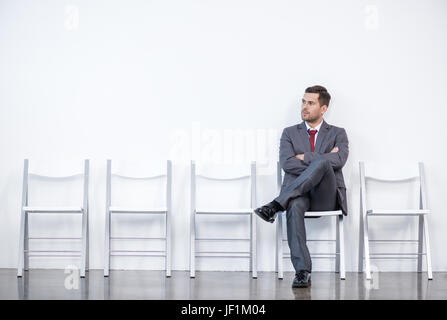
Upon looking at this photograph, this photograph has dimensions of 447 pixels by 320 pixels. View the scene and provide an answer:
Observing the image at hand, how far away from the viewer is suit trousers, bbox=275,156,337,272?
4051mm

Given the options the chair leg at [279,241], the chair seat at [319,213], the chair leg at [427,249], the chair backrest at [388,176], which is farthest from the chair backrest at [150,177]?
the chair leg at [427,249]

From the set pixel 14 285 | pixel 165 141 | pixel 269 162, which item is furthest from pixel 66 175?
pixel 269 162

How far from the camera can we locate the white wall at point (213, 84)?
505 centimetres

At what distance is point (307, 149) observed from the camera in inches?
187

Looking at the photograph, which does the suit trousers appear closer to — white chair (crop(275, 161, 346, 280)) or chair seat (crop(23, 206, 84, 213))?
white chair (crop(275, 161, 346, 280))

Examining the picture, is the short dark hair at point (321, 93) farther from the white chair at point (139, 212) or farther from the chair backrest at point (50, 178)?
the chair backrest at point (50, 178)

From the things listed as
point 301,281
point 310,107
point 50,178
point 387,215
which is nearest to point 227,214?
point 310,107

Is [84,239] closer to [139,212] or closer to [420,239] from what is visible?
[139,212]

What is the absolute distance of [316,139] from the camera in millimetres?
4785

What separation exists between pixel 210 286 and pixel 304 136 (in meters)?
1.42

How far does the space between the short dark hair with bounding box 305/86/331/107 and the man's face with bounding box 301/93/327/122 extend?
0.08ft

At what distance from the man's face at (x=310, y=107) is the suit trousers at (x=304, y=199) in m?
0.57

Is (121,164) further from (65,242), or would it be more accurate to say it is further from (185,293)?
(185,293)

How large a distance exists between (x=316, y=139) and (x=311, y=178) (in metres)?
0.67
